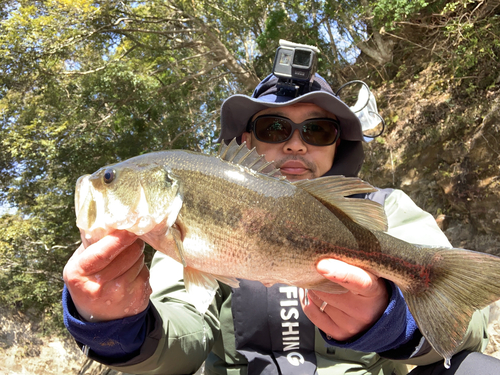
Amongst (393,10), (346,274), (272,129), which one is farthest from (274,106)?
(393,10)

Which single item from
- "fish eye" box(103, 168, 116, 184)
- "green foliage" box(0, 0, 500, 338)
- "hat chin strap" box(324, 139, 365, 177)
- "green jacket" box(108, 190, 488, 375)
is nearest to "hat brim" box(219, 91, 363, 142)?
"hat chin strap" box(324, 139, 365, 177)

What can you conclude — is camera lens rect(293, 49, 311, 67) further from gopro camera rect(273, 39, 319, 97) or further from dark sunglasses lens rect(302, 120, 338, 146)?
dark sunglasses lens rect(302, 120, 338, 146)

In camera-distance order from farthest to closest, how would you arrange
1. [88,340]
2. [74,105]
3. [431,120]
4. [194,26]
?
1. [194,26]
2. [74,105]
3. [431,120]
4. [88,340]

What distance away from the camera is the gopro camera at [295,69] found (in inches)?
112

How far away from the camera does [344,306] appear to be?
162 cm

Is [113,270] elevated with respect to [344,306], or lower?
elevated

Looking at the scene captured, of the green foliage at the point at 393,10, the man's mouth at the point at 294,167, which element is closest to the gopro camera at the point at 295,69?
the man's mouth at the point at 294,167

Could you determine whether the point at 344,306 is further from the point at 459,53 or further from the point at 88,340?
the point at 459,53

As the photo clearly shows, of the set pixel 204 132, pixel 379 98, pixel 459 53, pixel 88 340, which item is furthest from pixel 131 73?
pixel 88 340

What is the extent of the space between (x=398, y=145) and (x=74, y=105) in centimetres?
983

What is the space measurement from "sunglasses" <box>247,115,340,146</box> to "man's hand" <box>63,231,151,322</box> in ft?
4.94

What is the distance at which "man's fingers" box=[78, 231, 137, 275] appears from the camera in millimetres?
1408

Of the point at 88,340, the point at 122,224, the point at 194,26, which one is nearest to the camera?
the point at 122,224

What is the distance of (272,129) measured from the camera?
2.72 meters
